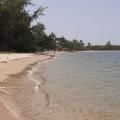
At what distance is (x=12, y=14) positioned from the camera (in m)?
84.6

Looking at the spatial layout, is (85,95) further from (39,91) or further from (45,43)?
(45,43)

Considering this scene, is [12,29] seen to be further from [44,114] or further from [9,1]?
[44,114]

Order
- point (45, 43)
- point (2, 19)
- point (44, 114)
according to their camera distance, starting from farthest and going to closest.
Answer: point (45, 43), point (2, 19), point (44, 114)

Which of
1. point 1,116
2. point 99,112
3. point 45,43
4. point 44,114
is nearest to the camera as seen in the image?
point 1,116

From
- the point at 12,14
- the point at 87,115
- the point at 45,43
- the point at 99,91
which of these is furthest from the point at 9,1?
the point at 87,115

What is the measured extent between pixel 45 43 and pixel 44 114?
97357mm

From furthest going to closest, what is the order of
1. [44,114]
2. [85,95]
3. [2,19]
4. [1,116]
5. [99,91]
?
[2,19], [99,91], [85,95], [44,114], [1,116]

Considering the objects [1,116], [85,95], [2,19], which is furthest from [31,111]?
[2,19]

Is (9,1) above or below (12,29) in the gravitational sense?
above

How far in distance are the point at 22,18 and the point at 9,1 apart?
4759 millimetres

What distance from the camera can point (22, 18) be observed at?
86312 millimetres

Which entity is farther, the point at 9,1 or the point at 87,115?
the point at 9,1

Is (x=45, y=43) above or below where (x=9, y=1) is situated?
below

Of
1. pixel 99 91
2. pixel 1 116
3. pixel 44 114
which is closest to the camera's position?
pixel 1 116
